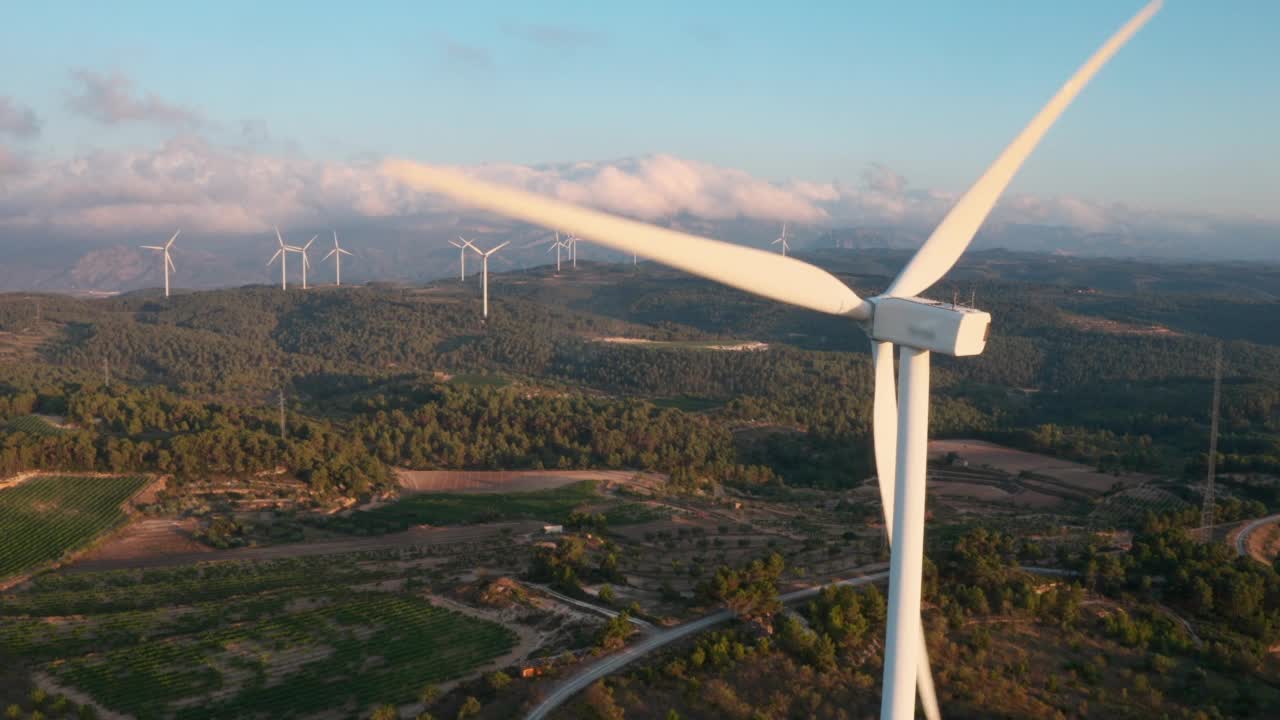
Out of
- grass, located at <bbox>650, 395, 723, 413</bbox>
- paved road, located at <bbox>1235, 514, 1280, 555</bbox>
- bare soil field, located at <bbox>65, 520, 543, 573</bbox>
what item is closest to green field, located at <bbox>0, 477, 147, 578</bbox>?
bare soil field, located at <bbox>65, 520, 543, 573</bbox>

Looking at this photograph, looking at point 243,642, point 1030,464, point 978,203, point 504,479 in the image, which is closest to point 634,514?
point 504,479

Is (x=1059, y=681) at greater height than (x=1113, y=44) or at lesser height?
lesser

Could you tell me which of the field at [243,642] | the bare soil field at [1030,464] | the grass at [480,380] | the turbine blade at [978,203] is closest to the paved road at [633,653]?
the field at [243,642]

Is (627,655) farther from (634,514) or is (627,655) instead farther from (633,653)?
(634,514)

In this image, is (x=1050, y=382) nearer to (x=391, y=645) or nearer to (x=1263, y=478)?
(x=1263, y=478)

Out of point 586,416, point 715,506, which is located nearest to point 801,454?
point 586,416

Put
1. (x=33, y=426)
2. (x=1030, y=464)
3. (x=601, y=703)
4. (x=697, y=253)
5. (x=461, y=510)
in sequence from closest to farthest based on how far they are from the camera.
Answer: (x=697, y=253) < (x=601, y=703) < (x=461, y=510) < (x=33, y=426) < (x=1030, y=464)
